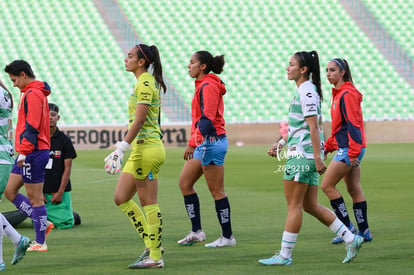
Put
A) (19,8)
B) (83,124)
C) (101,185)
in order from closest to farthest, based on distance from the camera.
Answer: (101,185) → (83,124) → (19,8)

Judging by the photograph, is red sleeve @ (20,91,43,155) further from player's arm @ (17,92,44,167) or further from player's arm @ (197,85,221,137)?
player's arm @ (197,85,221,137)

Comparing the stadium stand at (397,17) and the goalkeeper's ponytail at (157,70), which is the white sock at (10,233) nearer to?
the goalkeeper's ponytail at (157,70)

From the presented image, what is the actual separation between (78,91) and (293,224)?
26110mm

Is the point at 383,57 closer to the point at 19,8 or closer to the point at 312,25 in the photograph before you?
the point at 312,25

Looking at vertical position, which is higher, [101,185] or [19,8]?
[19,8]

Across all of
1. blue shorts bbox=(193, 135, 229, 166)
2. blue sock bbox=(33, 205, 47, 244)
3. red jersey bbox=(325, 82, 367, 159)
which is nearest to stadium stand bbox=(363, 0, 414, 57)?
red jersey bbox=(325, 82, 367, 159)

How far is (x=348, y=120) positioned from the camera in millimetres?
8406

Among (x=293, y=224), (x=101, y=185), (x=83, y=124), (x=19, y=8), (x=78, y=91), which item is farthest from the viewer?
(x=19, y=8)

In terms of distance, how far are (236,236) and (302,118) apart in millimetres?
2487

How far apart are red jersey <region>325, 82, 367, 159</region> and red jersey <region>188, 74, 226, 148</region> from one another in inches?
46.6

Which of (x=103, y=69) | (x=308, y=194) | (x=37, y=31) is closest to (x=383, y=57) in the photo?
(x=103, y=69)

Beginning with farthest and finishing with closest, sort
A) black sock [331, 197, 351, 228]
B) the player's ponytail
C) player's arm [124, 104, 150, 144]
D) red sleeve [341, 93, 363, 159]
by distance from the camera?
black sock [331, 197, 351, 228]
red sleeve [341, 93, 363, 159]
the player's ponytail
player's arm [124, 104, 150, 144]

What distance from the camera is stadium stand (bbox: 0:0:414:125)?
32.8 meters

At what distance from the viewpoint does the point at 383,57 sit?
36.4 metres
